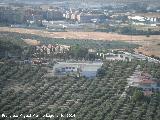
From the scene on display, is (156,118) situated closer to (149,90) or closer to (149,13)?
(149,90)

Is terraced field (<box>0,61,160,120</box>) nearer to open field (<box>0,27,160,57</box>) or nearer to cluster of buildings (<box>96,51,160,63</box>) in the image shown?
cluster of buildings (<box>96,51,160,63</box>)

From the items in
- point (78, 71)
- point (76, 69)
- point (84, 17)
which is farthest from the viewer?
point (84, 17)

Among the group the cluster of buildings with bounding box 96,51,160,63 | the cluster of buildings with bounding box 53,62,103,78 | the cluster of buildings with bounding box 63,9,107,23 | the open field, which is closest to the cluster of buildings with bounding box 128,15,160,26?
the cluster of buildings with bounding box 63,9,107,23

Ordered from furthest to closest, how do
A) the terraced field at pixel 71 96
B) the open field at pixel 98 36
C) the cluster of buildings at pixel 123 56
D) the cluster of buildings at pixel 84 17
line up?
the cluster of buildings at pixel 84 17, the open field at pixel 98 36, the cluster of buildings at pixel 123 56, the terraced field at pixel 71 96

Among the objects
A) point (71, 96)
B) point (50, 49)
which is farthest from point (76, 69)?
point (50, 49)

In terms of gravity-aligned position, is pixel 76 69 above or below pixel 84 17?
below

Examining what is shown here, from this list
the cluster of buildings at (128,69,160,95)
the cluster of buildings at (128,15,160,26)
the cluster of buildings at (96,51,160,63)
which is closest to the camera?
the cluster of buildings at (128,69,160,95)

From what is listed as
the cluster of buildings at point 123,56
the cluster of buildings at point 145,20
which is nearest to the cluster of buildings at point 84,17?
the cluster of buildings at point 145,20

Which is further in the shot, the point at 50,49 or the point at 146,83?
the point at 50,49

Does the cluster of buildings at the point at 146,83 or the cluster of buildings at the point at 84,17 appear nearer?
the cluster of buildings at the point at 146,83

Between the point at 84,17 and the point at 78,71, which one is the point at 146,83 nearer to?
the point at 78,71

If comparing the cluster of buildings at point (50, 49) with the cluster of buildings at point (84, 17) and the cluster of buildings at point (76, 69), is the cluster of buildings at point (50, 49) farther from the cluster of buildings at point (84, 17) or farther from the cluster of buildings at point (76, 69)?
the cluster of buildings at point (84, 17)

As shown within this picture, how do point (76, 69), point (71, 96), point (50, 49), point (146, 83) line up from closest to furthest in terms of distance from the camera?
1. point (71, 96)
2. point (146, 83)
3. point (76, 69)
4. point (50, 49)
